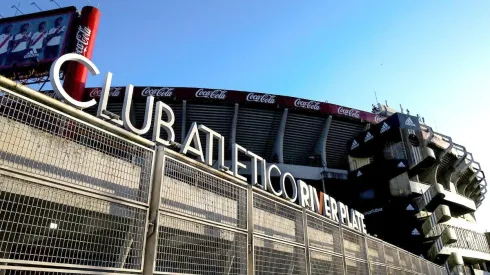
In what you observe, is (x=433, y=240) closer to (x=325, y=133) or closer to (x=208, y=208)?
(x=325, y=133)

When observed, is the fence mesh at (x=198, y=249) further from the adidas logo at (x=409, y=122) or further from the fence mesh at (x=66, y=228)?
the adidas logo at (x=409, y=122)

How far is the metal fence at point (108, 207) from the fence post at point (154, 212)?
0.01 m

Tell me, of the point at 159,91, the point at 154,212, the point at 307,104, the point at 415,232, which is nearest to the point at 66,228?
the point at 154,212

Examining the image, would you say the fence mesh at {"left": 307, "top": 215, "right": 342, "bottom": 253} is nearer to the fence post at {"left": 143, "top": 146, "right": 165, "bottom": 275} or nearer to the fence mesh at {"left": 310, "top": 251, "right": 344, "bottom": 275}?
the fence mesh at {"left": 310, "top": 251, "right": 344, "bottom": 275}

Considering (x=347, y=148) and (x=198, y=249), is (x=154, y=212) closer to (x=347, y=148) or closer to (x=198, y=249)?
(x=198, y=249)

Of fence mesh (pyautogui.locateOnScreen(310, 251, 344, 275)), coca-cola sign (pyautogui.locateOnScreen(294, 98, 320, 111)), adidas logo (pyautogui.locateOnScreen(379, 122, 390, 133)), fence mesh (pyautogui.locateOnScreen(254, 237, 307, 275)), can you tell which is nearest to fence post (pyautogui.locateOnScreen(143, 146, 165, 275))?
fence mesh (pyautogui.locateOnScreen(254, 237, 307, 275))

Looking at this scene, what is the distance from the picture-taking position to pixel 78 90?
24.3 m

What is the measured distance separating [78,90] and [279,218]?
23.0m

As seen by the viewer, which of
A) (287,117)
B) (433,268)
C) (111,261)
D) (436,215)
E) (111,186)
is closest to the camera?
(111,261)

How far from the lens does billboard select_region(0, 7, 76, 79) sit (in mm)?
26047

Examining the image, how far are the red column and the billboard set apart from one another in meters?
1.23

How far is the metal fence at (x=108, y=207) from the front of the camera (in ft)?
8.88

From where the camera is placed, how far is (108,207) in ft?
10.8

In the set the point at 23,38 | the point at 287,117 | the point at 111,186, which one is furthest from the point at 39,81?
the point at 111,186
